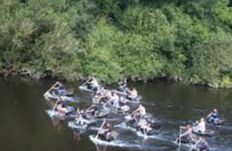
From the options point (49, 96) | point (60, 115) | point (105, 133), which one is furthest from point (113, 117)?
point (49, 96)

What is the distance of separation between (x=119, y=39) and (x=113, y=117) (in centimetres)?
1546

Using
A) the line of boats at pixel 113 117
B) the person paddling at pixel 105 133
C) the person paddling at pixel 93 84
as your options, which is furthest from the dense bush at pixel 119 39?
the person paddling at pixel 105 133

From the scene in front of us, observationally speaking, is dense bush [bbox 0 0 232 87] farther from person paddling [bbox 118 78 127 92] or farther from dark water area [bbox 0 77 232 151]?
dark water area [bbox 0 77 232 151]

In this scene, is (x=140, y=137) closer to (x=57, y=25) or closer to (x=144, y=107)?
(x=144, y=107)

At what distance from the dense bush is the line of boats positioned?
14.2ft

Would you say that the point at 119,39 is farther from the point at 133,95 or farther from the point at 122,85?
the point at 133,95

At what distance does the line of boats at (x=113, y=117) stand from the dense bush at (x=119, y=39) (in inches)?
170

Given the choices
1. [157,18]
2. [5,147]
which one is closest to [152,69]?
[157,18]

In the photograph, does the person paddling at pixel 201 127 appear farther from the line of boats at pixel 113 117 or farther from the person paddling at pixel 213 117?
the person paddling at pixel 213 117

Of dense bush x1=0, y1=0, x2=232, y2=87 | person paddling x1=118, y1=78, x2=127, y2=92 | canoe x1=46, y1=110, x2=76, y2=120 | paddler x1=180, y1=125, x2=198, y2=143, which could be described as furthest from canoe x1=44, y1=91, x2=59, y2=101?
paddler x1=180, y1=125, x2=198, y2=143

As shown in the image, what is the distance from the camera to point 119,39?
193 ft

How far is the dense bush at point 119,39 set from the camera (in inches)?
2105

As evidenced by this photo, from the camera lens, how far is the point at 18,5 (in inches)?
2203

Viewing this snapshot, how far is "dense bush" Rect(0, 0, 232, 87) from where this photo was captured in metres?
53.5
